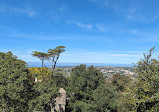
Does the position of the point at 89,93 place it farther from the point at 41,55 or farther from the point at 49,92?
the point at 41,55

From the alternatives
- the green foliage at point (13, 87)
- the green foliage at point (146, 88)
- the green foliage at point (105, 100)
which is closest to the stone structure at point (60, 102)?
the green foliage at point (105, 100)

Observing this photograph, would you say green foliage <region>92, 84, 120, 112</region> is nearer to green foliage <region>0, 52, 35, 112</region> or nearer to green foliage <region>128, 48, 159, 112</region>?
green foliage <region>128, 48, 159, 112</region>

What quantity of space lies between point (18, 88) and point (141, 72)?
7296 millimetres

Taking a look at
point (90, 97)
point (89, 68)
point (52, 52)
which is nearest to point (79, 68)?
point (89, 68)

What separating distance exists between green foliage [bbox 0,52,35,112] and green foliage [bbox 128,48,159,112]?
606cm

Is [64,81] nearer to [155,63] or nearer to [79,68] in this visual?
[79,68]

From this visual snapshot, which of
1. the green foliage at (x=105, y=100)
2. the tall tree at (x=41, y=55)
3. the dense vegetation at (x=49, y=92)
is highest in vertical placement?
the tall tree at (x=41, y=55)

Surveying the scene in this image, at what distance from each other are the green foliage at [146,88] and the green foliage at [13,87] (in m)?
6.06

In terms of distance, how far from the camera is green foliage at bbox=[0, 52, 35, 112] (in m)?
6.24

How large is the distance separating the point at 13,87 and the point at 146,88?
269 inches

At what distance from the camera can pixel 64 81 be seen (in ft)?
59.5

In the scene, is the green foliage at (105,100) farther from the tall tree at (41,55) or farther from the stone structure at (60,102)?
the tall tree at (41,55)

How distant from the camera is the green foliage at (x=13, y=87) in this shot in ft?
20.5

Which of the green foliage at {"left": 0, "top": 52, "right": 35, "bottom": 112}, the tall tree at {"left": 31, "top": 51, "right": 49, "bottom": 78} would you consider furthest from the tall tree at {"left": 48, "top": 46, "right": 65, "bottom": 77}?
the green foliage at {"left": 0, "top": 52, "right": 35, "bottom": 112}
